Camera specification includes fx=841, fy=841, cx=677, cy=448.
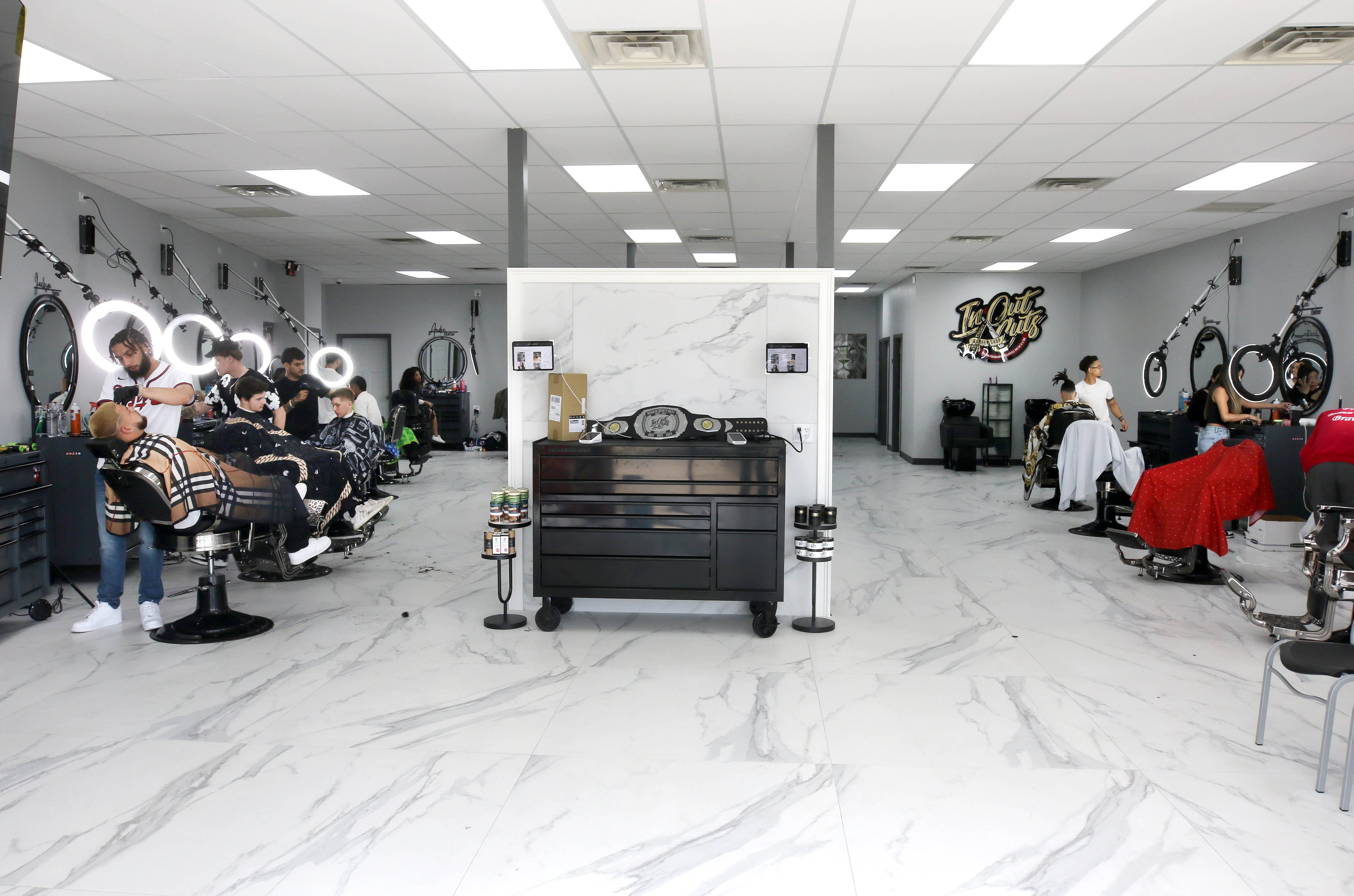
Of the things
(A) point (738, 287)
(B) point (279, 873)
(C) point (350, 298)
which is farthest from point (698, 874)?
(C) point (350, 298)

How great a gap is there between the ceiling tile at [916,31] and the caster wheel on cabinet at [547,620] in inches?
115

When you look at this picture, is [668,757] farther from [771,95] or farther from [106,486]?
[771,95]

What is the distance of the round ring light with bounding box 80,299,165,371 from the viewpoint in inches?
211

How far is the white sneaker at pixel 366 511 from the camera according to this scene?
17.4 ft

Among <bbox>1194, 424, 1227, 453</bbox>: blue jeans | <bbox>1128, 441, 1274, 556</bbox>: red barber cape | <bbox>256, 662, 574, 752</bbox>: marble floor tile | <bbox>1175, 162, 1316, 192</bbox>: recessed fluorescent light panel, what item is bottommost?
<bbox>256, 662, 574, 752</bbox>: marble floor tile

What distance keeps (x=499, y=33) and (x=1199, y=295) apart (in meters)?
7.94

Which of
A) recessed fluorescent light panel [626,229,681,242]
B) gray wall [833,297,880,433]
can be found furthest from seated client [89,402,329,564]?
gray wall [833,297,880,433]

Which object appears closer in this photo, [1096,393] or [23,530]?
[23,530]

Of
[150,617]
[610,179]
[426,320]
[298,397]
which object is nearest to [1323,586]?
[610,179]

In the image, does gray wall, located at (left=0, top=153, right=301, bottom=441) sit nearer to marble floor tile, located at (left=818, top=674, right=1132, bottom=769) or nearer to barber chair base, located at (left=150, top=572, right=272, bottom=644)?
barber chair base, located at (left=150, top=572, right=272, bottom=644)

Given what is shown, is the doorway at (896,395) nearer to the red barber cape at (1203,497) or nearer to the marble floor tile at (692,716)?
the red barber cape at (1203,497)

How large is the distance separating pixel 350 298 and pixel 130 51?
10.8 meters

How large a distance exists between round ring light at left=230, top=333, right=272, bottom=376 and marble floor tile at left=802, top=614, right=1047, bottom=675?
6064 mm

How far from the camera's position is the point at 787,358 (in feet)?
13.9
